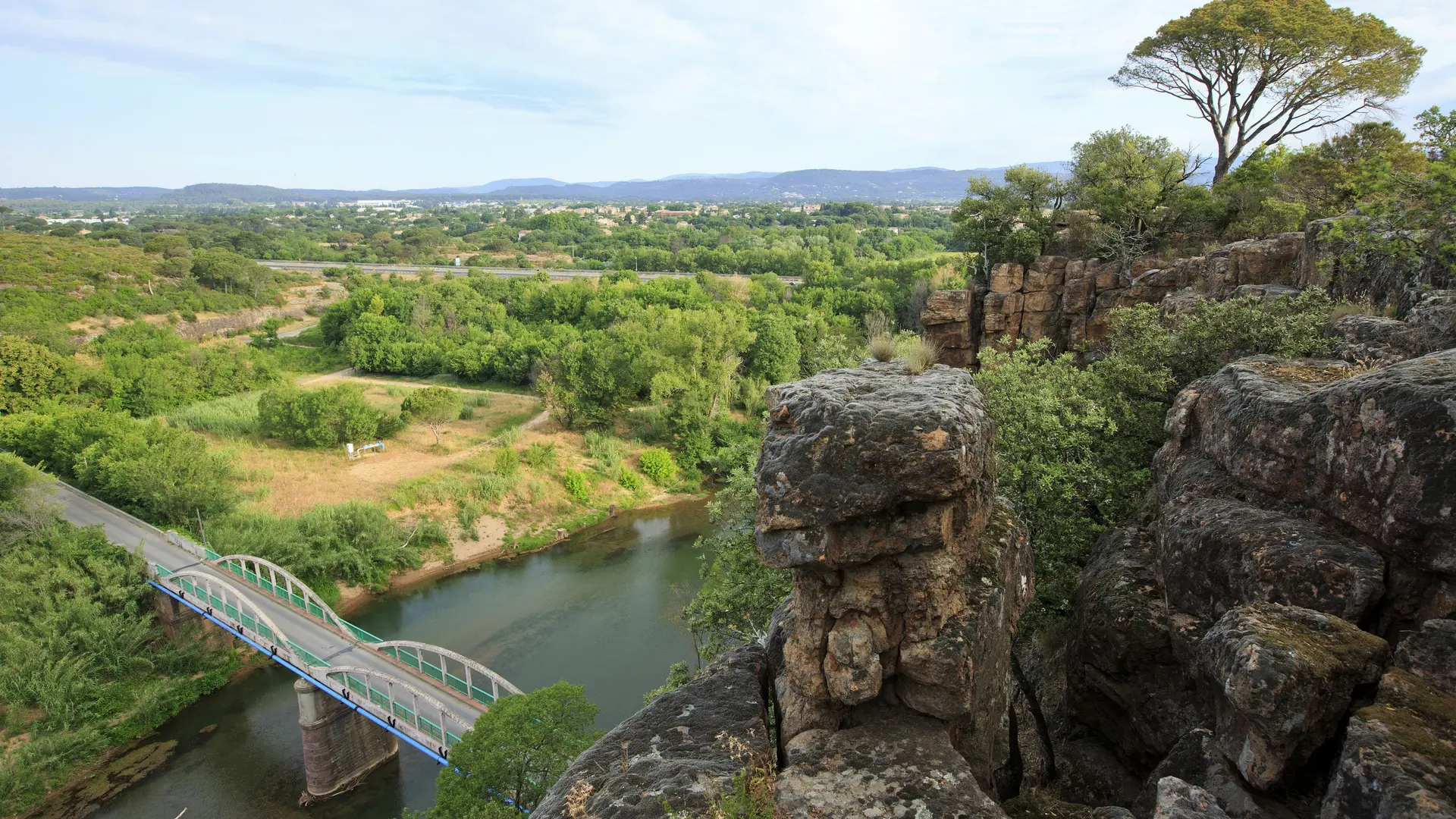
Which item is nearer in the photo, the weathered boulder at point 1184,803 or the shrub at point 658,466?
the weathered boulder at point 1184,803

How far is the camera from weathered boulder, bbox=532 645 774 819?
22.8ft

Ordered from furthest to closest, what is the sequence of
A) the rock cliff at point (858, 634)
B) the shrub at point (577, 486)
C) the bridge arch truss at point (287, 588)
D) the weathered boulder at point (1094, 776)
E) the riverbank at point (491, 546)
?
the shrub at point (577, 486), the riverbank at point (491, 546), the bridge arch truss at point (287, 588), the weathered boulder at point (1094, 776), the rock cliff at point (858, 634)

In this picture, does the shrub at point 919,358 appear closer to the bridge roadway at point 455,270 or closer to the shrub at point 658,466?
the shrub at point 658,466

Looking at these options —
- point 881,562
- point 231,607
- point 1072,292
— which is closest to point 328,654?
point 231,607

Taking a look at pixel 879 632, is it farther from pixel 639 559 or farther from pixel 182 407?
pixel 182 407

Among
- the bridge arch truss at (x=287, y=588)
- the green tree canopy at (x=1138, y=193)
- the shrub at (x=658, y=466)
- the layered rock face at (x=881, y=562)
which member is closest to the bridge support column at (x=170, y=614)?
the bridge arch truss at (x=287, y=588)

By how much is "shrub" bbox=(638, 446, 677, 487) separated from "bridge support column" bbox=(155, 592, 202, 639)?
23362 mm

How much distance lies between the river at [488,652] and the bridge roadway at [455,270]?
58.3 m

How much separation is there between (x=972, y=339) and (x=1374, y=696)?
2594 cm

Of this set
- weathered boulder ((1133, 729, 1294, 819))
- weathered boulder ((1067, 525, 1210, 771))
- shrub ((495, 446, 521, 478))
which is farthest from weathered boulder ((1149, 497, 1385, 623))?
shrub ((495, 446, 521, 478))

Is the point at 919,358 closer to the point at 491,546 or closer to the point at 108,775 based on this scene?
the point at 108,775

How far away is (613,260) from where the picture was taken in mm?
110438

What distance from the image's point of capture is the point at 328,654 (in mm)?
23641

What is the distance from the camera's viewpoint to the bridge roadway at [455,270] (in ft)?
311
